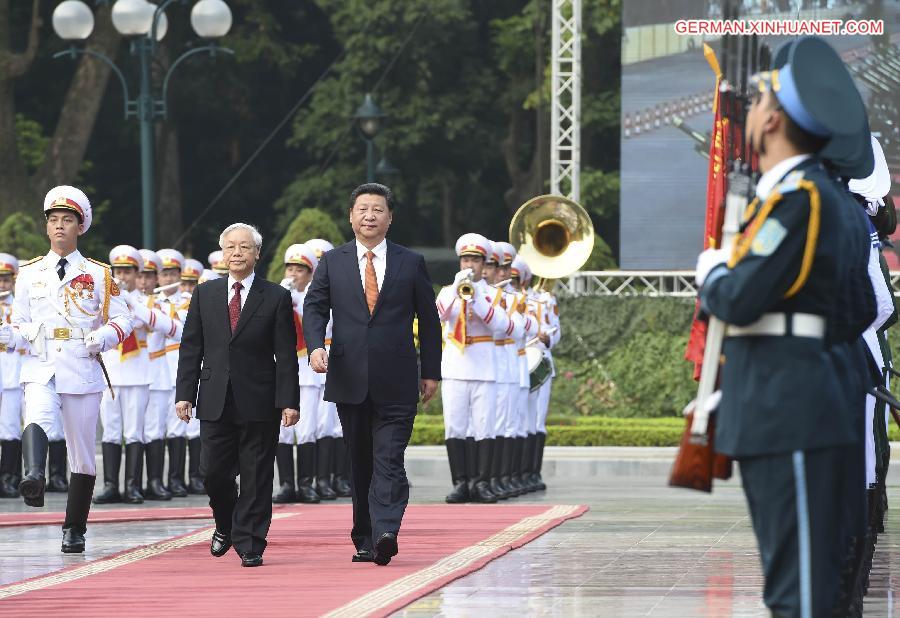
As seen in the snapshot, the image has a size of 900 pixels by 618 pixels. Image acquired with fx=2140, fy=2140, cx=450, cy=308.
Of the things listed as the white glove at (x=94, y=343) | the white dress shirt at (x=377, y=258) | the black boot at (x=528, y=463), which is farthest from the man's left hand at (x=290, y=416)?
the black boot at (x=528, y=463)

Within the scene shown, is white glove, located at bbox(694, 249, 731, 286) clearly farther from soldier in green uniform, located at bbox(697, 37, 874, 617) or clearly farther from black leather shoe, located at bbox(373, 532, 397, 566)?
black leather shoe, located at bbox(373, 532, 397, 566)

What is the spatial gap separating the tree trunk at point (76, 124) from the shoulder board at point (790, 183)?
116ft

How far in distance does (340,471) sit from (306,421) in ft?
2.47

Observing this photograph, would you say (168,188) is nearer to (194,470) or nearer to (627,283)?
(627,283)

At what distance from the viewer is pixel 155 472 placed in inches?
733

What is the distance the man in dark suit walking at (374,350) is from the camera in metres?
12.0

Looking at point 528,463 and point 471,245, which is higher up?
point 471,245

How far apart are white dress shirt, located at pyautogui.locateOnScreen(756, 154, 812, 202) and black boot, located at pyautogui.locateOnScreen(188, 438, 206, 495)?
12734mm

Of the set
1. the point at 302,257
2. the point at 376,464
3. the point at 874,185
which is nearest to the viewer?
the point at 874,185

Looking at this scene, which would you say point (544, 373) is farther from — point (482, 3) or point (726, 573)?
point (482, 3)

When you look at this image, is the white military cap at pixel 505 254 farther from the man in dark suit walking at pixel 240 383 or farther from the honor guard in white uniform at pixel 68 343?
the man in dark suit walking at pixel 240 383

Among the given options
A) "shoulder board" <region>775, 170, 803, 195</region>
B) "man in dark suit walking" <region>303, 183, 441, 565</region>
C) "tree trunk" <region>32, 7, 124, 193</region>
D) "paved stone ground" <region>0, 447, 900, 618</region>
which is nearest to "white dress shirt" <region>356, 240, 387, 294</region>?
"man in dark suit walking" <region>303, 183, 441, 565</region>

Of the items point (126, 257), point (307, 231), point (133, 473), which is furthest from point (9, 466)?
point (307, 231)

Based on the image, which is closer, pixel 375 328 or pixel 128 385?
pixel 375 328
